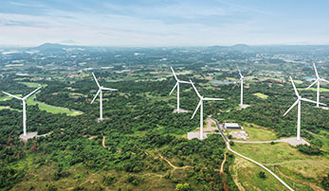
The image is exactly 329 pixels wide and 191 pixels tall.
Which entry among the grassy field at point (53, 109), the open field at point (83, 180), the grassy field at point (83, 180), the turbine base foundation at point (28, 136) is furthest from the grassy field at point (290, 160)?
the grassy field at point (53, 109)

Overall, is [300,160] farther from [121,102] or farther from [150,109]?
[121,102]

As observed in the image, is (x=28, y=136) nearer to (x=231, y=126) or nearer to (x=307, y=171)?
(x=231, y=126)

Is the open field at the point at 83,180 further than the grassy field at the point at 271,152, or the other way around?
the grassy field at the point at 271,152

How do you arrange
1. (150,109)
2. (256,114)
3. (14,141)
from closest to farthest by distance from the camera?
(14,141)
(256,114)
(150,109)

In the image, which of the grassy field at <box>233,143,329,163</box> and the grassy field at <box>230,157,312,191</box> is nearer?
the grassy field at <box>230,157,312,191</box>

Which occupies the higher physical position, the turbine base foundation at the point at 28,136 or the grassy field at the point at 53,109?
the grassy field at the point at 53,109

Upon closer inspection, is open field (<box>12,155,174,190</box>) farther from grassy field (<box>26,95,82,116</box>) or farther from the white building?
grassy field (<box>26,95,82,116</box>)

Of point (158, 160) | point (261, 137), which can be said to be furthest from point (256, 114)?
point (158, 160)

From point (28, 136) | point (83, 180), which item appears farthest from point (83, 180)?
point (28, 136)

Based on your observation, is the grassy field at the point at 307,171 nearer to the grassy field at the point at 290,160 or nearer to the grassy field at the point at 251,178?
the grassy field at the point at 290,160

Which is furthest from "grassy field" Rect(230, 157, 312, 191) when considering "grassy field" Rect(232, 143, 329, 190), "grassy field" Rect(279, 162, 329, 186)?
"grassy field" Rect(279, 162, 329, 186)

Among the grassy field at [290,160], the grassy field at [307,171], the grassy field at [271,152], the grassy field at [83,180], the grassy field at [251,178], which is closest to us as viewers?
the grassy field at [83,180]
